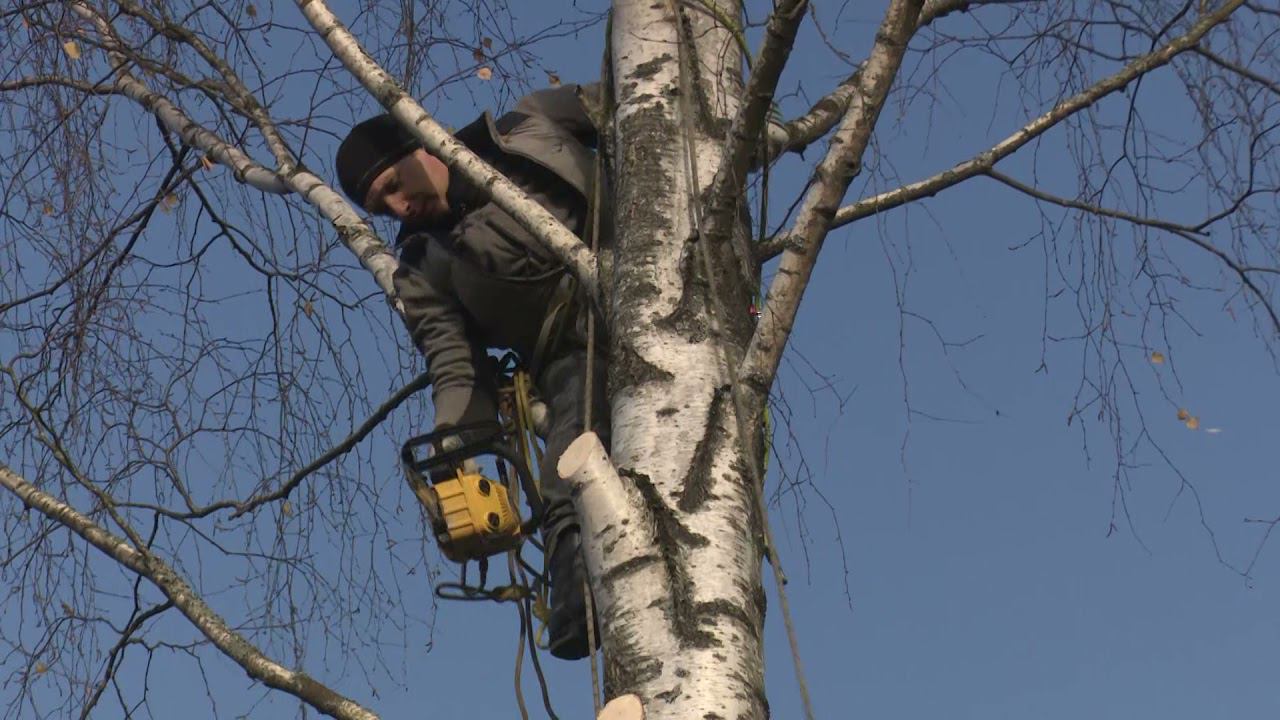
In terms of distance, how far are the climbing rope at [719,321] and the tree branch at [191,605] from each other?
2.88 ft

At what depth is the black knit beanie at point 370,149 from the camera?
426cm

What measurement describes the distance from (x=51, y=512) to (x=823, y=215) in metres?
1.98

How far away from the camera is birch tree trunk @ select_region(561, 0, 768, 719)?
2795 millimetres

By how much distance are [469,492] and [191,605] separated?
2.07ft

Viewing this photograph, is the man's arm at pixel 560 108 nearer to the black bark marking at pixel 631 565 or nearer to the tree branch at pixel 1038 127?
the tree branch at pixel 1038 127

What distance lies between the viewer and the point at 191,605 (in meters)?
3.85

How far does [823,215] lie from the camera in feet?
10.0

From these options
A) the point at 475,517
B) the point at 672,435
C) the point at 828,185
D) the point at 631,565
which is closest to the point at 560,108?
the point at 475,517

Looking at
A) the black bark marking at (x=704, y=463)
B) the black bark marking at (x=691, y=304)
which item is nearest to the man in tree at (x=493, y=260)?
the black bark marking at (x=691, y=304)

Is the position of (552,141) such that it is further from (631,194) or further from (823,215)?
(823,215)

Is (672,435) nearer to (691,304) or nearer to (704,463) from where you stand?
(704,463)

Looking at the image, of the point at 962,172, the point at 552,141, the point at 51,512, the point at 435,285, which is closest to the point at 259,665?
the point at 51,512

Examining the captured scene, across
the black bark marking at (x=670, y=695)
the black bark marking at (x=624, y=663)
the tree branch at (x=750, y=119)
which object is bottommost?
the black bark marking at (x=670, y=695)

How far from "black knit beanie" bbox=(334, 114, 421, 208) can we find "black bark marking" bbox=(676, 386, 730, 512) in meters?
1.47
